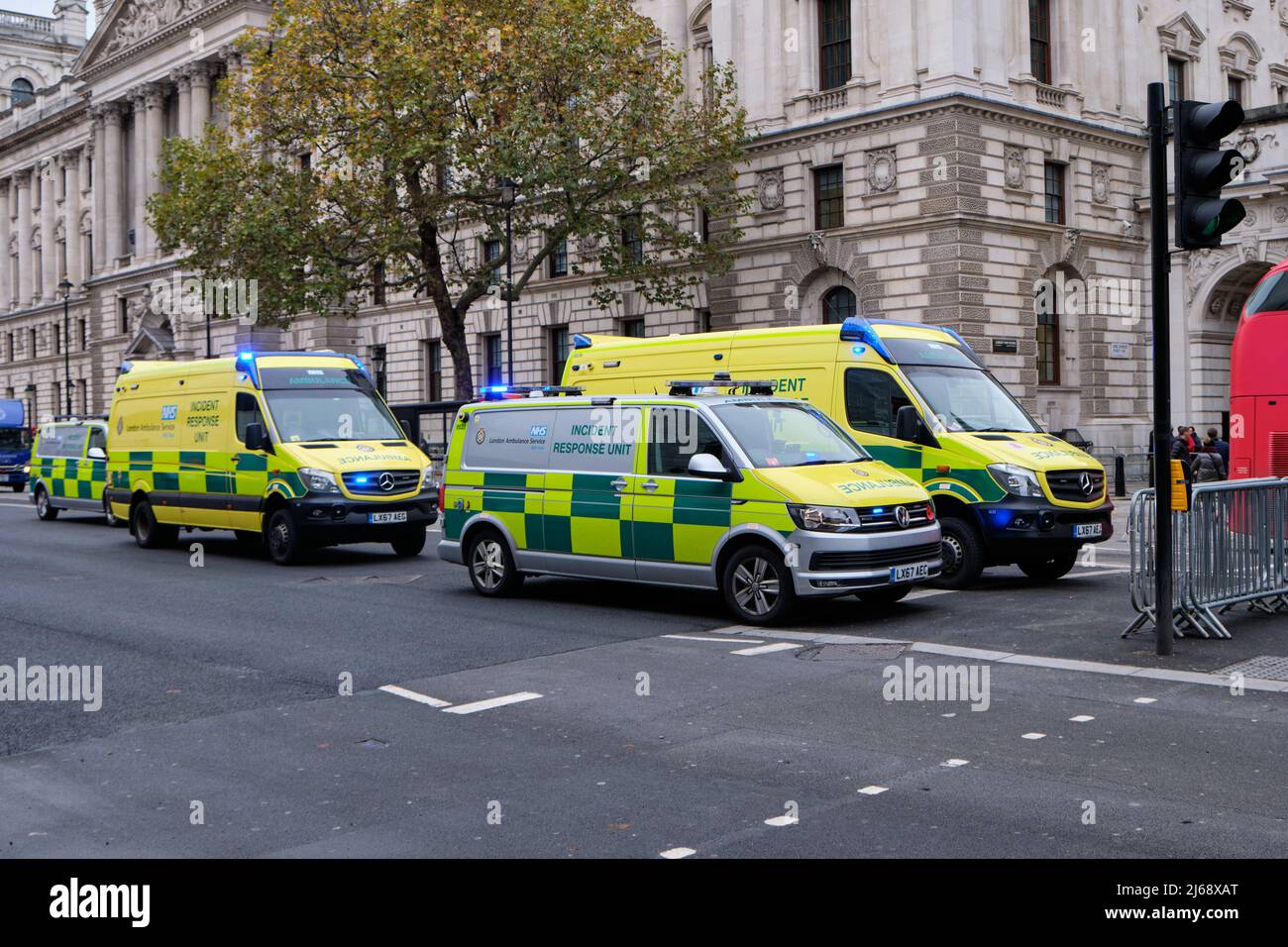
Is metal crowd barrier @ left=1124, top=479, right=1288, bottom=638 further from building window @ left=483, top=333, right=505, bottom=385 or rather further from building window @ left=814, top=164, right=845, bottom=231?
building window @ left=483, top=333, right=505, bottom=385

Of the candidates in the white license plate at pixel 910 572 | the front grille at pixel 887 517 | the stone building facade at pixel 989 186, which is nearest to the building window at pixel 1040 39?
the stone building facade at pixel 989 186

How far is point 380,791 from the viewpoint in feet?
20.9

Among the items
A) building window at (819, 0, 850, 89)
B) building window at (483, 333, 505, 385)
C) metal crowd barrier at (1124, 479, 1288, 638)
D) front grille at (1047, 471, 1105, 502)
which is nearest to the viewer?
metal crowd barrier at (1124, 479, 1288, 638)

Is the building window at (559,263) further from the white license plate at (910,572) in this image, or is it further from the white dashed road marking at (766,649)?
the white dashed road marking at (766,649)

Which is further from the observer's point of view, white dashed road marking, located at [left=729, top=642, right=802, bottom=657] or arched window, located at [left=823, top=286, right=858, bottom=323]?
arched window, located at [left=823, top=286, right=858, bottom=323]

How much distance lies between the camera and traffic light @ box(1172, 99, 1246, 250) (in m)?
8.92

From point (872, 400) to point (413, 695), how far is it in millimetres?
7426

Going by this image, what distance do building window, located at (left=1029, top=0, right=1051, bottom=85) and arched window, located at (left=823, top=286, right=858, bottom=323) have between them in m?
7.15

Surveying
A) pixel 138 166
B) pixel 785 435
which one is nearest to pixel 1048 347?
pixel 785 435

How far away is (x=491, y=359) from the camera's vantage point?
4516 cm

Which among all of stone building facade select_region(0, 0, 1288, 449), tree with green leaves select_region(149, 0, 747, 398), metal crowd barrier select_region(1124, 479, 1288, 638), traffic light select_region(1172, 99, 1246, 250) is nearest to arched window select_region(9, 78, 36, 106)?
stone building facade select_region(0, 0, 1288, 449)

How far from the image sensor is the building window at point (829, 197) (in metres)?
34.3

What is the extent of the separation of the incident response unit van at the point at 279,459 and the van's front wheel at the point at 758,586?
650cm

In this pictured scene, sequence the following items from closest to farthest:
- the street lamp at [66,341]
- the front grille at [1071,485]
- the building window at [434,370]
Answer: the front grille at [1071,485] < the building window at [434,370] < the street lamp at [66,341]
